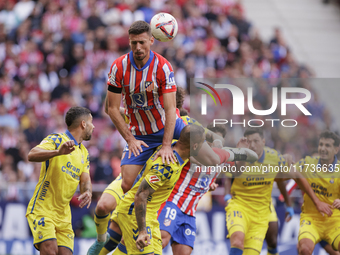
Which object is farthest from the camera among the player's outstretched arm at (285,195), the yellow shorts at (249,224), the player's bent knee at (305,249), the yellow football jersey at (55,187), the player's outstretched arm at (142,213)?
the player's outstretched arm at (285,195)

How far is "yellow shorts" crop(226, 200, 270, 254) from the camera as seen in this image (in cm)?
845

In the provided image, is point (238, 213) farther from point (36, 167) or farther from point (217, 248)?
point (36, 167)

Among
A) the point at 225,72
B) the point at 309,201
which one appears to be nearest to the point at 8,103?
the point at 225,72

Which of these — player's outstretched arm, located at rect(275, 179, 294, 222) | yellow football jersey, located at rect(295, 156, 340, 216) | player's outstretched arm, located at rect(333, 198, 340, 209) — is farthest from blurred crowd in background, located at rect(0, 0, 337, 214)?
player's outstretched arm, located at rect(333, 198, 340, 209)

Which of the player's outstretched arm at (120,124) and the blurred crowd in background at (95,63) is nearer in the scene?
the player's outstretched arm at (120,124)

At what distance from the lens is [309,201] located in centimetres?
881

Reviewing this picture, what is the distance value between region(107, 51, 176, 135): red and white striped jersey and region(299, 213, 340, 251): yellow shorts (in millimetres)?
3603

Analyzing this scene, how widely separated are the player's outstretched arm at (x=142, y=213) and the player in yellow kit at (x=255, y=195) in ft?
8.52

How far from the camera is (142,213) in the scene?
20.2ft

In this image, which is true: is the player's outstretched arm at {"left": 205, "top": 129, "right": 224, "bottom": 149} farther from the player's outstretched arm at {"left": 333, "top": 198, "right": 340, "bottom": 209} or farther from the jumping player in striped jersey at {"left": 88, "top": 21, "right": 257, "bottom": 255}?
the player's outstretched arm at {"left": 333, "top": 198, "right": 340, "bottom": 209}

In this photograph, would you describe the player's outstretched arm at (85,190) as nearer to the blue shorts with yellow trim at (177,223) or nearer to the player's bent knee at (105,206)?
the player's bent knee at (105,206)

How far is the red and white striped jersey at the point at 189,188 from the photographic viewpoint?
26.0 feet

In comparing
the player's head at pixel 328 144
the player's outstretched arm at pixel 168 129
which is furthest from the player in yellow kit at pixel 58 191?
the player's head at pixel 328 144

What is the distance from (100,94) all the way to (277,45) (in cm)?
742
